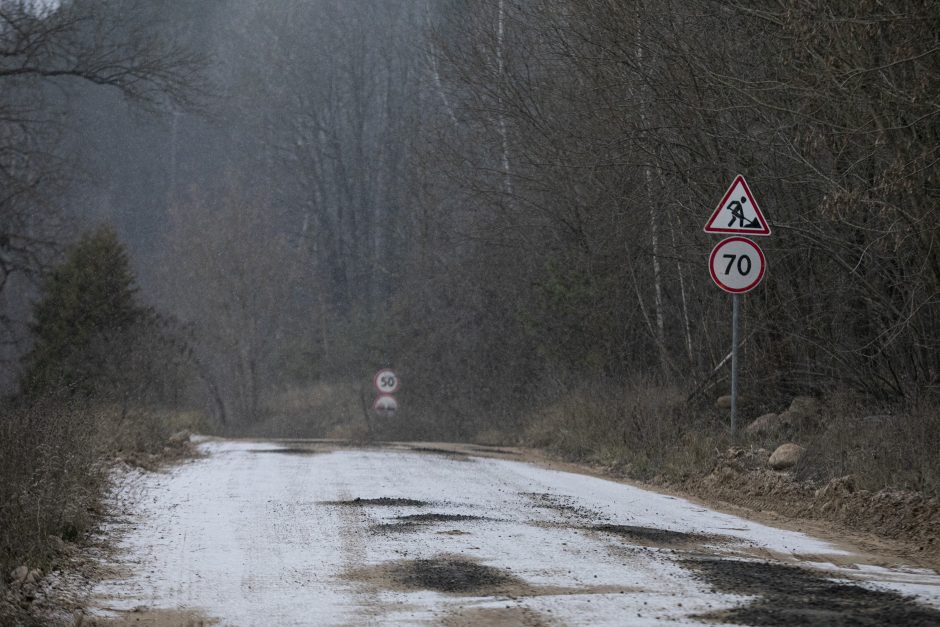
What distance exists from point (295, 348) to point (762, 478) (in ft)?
154

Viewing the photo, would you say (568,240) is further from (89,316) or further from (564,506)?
(564,506)

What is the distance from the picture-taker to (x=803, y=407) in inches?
608

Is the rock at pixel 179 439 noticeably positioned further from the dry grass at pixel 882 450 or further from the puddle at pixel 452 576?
the puddle at pixel 452 576

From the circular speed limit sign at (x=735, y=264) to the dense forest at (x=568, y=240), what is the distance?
1134 mm

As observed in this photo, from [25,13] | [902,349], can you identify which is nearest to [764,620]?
[902,349]

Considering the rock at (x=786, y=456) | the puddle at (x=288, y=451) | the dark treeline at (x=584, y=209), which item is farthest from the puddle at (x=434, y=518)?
the puddle at (x=288, y=451)

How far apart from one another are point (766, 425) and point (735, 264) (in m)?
2.23

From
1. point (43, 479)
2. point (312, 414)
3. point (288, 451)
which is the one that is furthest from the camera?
point (312, 414)

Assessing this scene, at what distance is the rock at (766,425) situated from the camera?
14734mm

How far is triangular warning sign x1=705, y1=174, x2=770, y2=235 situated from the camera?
14.1 meters

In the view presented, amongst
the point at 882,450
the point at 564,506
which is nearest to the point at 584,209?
the point at 882,450

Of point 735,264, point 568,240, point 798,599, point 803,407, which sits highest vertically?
point 568,240

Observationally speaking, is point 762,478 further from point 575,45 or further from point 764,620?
point 575,45

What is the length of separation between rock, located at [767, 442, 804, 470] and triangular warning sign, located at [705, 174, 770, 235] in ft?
9.06
